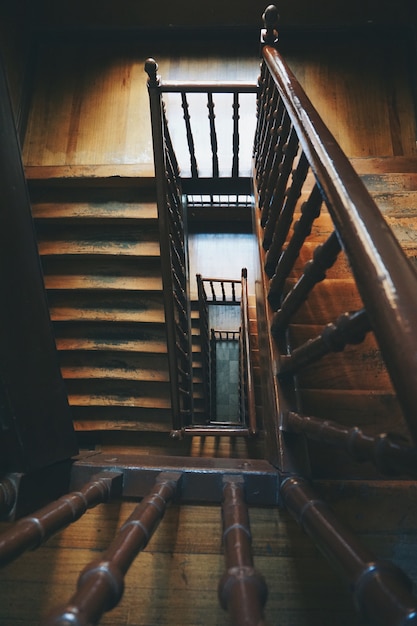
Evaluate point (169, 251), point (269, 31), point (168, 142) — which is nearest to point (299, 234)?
point (169, 251)

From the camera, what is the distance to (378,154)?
342 cm

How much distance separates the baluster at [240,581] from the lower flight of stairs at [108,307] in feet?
6.30

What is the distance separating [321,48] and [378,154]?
4.84 feet

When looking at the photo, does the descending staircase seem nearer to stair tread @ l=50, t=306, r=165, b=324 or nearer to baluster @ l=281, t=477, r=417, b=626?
stair tread @ l=50, t=306, r=165, b=324

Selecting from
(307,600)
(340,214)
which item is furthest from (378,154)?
(307,600)

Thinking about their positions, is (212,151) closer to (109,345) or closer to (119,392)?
(109,345)

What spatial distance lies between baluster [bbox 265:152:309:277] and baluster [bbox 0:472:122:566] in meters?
0.92

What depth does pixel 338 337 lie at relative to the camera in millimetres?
696

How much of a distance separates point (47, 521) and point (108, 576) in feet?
0.81

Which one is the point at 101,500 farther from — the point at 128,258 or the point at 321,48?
the point at 321,48

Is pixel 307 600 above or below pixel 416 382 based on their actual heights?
below

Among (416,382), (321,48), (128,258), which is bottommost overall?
(416,382)

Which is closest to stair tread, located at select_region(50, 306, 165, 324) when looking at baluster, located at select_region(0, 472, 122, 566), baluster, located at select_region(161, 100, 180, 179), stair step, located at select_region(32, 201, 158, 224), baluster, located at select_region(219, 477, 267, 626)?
stair step, located at select_region(32, 201, 158, 224)

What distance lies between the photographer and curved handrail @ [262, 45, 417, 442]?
47cm
